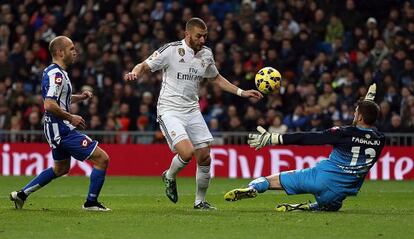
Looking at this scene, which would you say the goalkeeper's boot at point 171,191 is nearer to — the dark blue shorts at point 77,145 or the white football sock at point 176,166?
the white football sock at point 176,166

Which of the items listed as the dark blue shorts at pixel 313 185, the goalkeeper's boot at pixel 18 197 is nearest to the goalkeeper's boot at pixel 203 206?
the dark blue shorts at pixel 313 185

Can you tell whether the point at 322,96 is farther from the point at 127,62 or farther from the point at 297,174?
the point at 297,174

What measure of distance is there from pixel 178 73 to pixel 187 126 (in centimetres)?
72

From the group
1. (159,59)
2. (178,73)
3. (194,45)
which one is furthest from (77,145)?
(194,45)

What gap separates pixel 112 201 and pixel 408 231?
5.72 meters

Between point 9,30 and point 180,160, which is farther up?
point 9,30

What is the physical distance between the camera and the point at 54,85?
1221 cm

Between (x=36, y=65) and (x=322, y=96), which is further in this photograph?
(x=36, y=65)

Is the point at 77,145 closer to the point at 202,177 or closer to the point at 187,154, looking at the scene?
the point at 187,154

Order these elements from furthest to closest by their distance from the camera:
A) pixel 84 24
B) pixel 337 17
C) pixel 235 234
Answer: pixel 84 24 → pixel 337 17 → pixel 235 234

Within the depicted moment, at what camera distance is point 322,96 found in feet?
76.4

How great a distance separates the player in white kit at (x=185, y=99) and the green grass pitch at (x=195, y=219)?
50 cm

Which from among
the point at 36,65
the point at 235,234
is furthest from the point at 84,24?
the point at 235,234

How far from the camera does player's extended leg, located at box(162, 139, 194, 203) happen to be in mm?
12867
